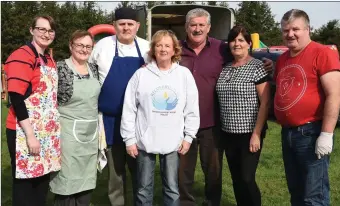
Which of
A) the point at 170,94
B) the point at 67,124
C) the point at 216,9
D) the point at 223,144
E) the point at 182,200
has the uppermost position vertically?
the point at 216,9

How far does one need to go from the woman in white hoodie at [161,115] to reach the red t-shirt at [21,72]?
75 cm

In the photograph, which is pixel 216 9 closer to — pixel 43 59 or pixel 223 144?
pixel 223 144

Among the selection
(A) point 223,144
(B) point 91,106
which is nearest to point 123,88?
(B) point 91,106

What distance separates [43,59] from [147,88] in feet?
2.82

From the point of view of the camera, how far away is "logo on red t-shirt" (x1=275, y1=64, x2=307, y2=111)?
115 inches

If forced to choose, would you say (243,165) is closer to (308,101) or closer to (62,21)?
(308,101)

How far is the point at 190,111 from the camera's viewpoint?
338cm

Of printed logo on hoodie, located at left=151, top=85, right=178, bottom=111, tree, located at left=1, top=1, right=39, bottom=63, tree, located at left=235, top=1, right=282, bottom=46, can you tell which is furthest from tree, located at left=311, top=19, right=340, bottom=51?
printed logo on hoodie, located at left=151, top=85, right=178, bottom=111

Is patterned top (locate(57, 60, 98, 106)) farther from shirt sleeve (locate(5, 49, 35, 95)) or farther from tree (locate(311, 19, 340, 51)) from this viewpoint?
tree (locate(311, 19, 340, 51))

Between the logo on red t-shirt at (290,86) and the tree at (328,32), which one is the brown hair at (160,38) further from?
the tree at (328,32)

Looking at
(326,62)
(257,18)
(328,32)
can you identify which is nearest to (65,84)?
(326,62)

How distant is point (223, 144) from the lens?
3.84 metres

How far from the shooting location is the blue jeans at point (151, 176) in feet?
11.0

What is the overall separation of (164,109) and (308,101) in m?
1.11
